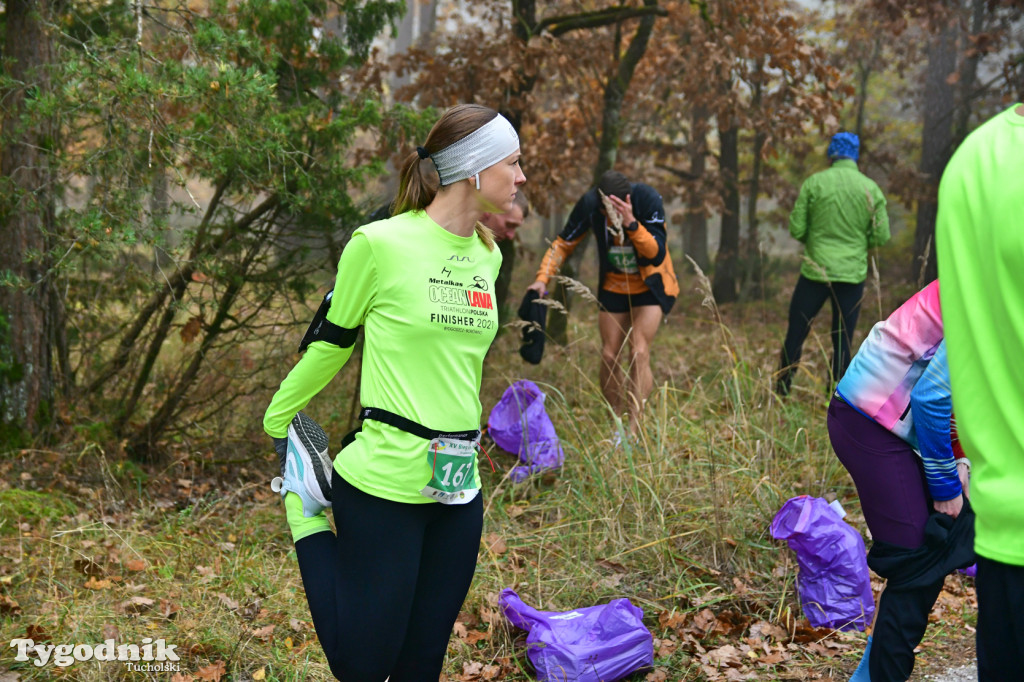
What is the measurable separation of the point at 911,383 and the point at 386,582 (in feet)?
5.41

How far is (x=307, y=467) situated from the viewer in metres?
2.68

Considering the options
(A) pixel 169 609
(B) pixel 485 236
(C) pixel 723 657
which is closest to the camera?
(B) pixel 485 236

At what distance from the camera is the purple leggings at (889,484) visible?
2.75 metres

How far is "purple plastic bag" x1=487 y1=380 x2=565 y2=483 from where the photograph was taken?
5430mm

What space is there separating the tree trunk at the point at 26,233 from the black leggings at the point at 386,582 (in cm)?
342

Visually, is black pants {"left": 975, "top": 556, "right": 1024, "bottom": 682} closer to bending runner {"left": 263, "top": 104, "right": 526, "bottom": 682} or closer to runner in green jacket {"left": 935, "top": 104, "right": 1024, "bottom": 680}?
runner in green jacket {"left": 935, "top": 104, "right": 1024, "bottom": 680}

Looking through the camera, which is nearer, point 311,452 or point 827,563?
point 311,452

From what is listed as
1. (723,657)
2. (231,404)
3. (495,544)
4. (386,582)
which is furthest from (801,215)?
(386,582)

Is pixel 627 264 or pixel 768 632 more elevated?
pixel 627 264

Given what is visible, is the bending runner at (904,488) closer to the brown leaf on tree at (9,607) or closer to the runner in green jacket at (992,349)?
the runner in green jacket at (992,349)

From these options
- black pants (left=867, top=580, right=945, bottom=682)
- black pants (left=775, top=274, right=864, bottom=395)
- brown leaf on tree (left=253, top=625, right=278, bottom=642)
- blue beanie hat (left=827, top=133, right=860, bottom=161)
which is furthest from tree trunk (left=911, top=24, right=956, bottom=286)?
brown leaf on tree (left=253, top=625, right=278, bottom=642)

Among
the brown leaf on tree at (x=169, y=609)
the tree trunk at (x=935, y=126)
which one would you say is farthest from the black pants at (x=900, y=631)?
the tree trunk at (x=935, y=126)

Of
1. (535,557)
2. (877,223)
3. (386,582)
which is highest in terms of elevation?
(877,223)

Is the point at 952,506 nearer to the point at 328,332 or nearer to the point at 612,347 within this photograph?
the point at 328,332
